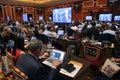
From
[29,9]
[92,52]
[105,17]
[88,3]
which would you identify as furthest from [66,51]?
[29,9]

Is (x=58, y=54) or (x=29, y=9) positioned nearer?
(x=58, y=54)

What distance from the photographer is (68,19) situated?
19.0 ft

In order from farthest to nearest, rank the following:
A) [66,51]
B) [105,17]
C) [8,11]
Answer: [8,11] < [105,17] < [66,51]

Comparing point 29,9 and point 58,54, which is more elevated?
point 29,9

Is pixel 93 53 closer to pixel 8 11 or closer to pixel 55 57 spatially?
pixel 55 57

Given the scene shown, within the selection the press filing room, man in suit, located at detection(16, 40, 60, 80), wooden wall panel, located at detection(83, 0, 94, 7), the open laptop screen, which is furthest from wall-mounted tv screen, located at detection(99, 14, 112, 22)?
man in suit, located at detection(16, 40, 60, 80)

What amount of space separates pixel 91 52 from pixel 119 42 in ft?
5.34

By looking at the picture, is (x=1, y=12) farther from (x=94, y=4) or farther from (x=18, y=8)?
(x=94, y=4)

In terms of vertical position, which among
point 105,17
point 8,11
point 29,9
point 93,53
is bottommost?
point 93,53

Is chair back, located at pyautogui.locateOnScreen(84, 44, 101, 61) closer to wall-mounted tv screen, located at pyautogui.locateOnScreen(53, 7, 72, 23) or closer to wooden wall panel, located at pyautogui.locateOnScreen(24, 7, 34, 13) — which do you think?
wall-mounted tv screen, located at pyautogui.locateOnScreen(53, 7, 72, 23)

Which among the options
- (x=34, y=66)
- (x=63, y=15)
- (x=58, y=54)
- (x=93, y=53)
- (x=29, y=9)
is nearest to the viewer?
(x=34, y=66)

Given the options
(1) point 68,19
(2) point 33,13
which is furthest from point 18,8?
(1) point 68,19

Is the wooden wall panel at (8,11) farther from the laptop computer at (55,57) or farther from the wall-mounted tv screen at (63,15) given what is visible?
the laptop computer at (55,57)

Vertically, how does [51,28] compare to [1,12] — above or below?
below
